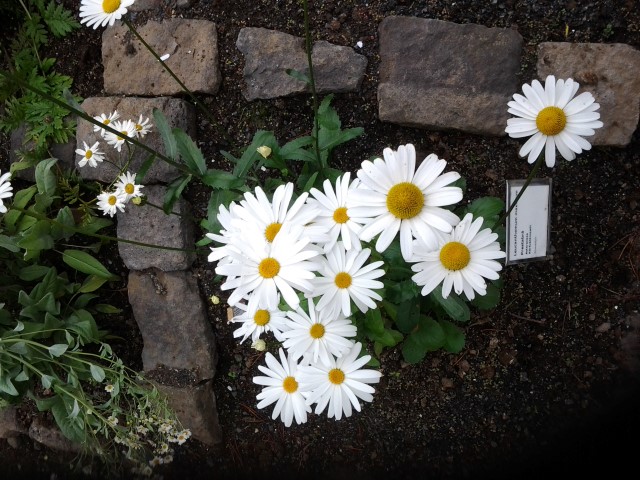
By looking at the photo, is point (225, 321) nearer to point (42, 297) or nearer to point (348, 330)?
point (42, 297)

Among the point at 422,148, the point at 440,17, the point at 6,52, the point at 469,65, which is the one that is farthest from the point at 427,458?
the point at 6,52

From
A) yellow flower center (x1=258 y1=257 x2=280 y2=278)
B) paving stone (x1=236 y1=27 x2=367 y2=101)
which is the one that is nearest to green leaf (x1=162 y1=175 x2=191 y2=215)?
paving stone (x1=236 y1=27 x2=367 y2=101)

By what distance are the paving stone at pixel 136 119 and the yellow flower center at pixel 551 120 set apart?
60.2 inches

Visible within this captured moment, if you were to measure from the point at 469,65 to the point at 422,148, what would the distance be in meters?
0.39

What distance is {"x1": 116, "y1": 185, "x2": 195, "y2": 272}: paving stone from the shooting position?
2.44 meters

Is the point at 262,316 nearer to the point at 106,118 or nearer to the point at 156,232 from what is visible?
the point at 156,232

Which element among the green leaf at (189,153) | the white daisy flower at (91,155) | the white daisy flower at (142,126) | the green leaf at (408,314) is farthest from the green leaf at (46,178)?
the green leaf at (408,314)

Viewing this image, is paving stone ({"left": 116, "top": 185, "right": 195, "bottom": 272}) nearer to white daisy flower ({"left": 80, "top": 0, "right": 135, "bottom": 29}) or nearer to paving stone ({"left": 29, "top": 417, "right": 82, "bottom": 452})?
white daisy flower ({"left": 80, "top": 0, "right": 135, "bottom": 29})

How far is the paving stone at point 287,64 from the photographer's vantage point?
2305mm

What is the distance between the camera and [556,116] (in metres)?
1.54

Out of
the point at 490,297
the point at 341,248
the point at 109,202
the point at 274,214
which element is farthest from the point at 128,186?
the point at 490,297

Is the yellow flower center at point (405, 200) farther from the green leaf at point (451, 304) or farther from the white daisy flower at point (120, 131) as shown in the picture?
the white daisy flower at point (120, 131)

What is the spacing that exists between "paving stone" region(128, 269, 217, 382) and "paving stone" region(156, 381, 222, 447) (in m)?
0.07

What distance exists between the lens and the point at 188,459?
2.73 m
